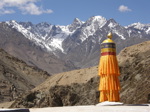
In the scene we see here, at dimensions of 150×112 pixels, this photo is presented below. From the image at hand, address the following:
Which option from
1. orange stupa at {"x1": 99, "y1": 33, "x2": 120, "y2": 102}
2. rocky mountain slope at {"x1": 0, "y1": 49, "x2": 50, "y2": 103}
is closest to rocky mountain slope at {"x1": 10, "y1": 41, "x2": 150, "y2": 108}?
orange stupa at {"x1": 99, "y1": 33, "x2": 120, "y2": 102}

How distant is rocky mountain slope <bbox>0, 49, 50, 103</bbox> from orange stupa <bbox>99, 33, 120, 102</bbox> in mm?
53077

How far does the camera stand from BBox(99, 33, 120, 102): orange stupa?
1416 centimetres

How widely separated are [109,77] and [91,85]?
70.9 feet

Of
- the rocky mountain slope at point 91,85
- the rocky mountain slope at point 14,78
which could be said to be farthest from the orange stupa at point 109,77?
the rocky mountain slope at point 14,78

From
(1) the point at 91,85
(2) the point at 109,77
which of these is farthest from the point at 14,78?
(2) the point at 109,77

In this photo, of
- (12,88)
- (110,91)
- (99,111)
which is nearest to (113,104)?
(110,91)

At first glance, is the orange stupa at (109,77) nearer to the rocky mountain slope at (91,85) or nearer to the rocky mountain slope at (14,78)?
the rocky mountain slope at (91,85)

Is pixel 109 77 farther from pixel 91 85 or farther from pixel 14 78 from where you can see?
pixel 14 78

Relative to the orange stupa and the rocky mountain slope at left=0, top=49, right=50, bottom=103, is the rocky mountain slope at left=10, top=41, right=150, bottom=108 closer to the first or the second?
the orange stupa

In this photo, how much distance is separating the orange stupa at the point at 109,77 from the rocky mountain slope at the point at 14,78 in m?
53.1

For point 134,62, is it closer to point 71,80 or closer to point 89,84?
point 89,84

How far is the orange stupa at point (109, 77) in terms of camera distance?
14164mm

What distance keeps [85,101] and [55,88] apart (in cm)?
465

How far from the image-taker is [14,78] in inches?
3420
